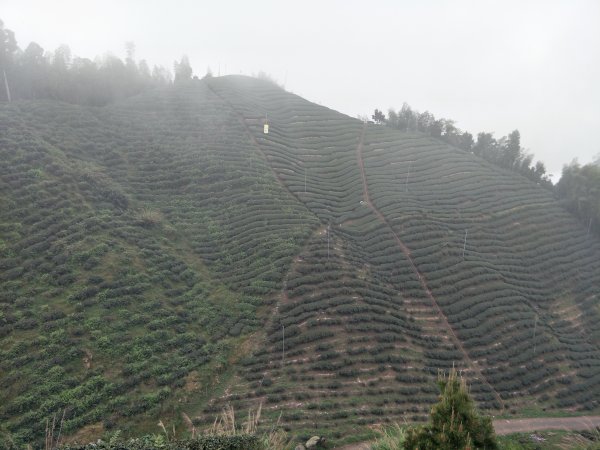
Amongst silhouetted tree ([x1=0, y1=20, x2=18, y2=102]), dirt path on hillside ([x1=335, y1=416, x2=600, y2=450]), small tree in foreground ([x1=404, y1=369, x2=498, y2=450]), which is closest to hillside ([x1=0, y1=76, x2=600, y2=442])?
dirt path on hillside ([x1=335, y1=416, x2=600, y2=450])

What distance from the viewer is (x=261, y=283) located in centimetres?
3184

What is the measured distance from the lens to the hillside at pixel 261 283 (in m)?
22.9

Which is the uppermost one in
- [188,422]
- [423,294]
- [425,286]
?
[425,286]

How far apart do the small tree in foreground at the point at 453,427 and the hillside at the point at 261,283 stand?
36.5 feet

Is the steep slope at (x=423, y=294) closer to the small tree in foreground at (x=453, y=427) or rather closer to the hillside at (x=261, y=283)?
the hillside at (x=261, y=283)

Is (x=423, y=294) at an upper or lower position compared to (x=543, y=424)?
upper

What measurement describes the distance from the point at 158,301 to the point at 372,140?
48.7 m

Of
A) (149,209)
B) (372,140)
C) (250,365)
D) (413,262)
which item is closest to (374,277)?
(413,262)

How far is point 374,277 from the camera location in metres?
35.3

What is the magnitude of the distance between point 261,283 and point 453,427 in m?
21.9

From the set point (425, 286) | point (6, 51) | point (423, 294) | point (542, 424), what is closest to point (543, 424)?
point (542, 424)

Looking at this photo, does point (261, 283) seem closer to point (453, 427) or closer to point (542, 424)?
point (453, 427)

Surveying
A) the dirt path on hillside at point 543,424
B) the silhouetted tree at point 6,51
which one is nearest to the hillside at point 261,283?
the dirt path on hillside at point 543,424

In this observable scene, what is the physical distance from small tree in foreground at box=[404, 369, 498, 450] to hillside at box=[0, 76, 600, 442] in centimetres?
1114
